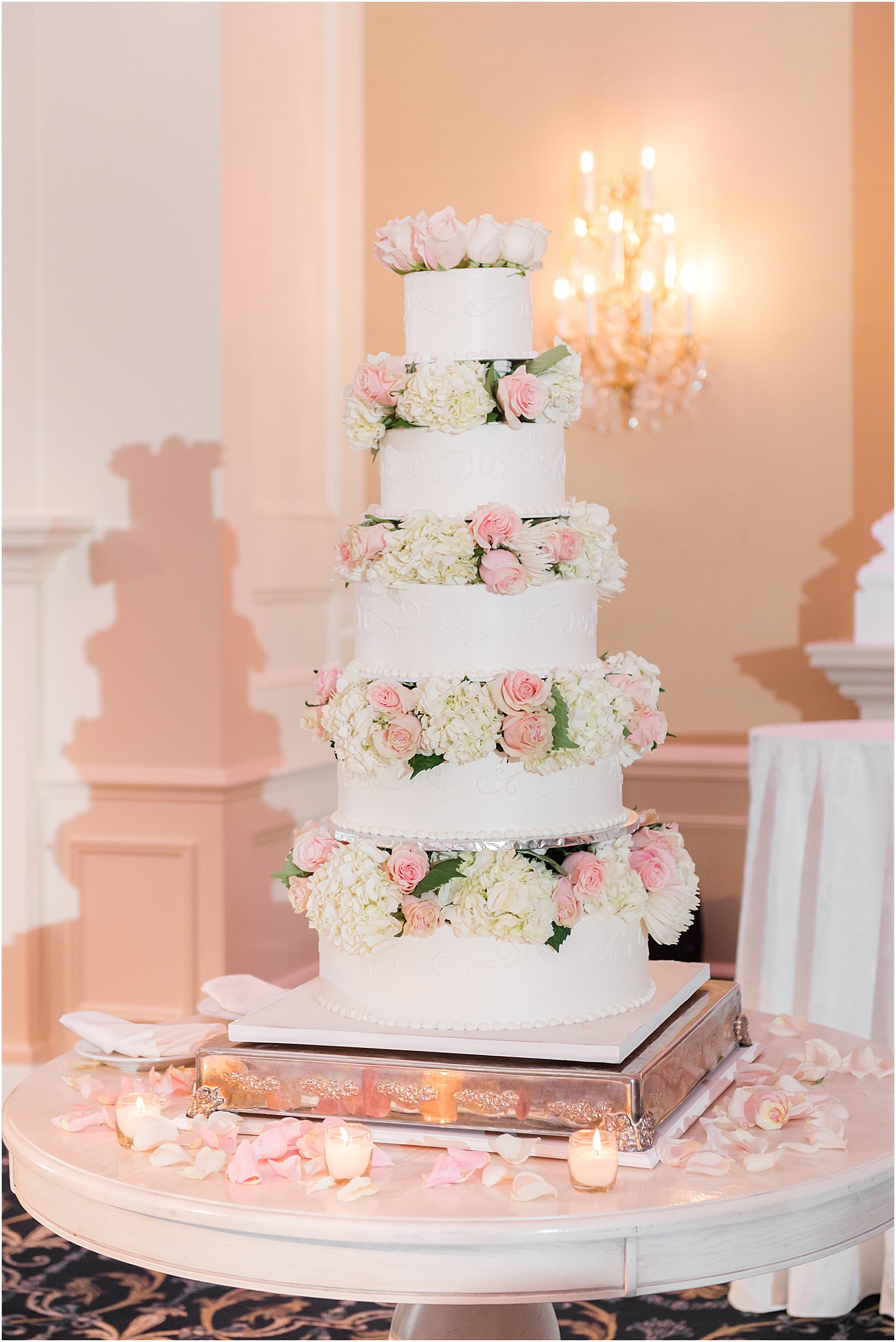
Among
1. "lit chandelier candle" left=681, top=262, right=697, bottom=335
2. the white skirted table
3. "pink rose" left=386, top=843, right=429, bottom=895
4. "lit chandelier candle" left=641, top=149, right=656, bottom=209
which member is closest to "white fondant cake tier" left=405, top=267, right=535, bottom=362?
"pink rose" left=386, top=843, right=429, bottom=895

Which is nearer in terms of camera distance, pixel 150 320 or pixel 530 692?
pixel 530 692

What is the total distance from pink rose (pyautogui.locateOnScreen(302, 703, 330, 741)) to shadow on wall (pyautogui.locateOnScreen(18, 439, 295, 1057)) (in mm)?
2666

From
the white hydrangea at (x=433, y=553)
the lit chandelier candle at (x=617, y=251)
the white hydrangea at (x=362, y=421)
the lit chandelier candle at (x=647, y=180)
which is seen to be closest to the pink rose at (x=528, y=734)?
the white hydrangea at (x=433, y=553)

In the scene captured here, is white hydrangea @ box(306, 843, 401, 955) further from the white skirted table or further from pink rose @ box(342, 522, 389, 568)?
the white skirted table

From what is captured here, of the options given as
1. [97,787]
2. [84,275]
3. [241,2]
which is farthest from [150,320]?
[97,787]

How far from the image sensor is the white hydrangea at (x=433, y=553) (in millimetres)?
1972

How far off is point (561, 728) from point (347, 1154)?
0.59 metres

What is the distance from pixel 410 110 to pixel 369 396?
4459mm

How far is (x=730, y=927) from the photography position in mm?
5668

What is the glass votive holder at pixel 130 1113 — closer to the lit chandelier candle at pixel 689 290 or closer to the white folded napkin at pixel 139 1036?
the white folded napkin at pixel 139 1036

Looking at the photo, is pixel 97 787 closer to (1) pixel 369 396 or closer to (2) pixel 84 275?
(2) pixel 84 275

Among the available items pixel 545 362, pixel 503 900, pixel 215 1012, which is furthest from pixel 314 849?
pixel 545 362

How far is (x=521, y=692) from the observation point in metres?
1.91

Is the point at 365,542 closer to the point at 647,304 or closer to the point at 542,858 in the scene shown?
the point at 542,858
